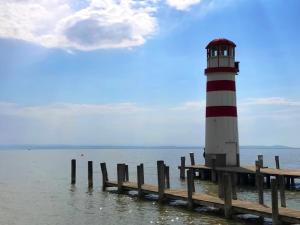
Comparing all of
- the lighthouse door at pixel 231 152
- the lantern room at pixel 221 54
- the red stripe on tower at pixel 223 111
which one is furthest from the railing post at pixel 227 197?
the lantern room at pixel 221 54

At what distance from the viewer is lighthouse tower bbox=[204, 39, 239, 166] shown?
35406mm

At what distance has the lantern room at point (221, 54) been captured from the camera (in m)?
35.9

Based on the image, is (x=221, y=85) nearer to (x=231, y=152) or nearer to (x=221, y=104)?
(x=221, y=104)

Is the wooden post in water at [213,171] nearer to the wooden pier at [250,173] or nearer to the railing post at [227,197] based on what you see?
the wooden pier at [250,173]

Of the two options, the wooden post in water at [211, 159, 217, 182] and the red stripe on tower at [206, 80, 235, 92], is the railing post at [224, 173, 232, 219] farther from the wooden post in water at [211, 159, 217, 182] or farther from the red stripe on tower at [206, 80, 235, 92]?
the red stripe on tower at [206, 80, 235, 92]

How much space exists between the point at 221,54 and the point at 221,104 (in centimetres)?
383

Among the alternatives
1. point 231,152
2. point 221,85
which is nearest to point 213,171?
point 231,152

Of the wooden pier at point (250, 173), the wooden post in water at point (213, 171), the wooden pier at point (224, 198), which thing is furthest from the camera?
the wooden post in water at point (213, 171)

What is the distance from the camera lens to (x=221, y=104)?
3531 centimetres

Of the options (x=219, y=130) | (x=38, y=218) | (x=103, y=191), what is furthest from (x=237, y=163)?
(x=38, y=218)

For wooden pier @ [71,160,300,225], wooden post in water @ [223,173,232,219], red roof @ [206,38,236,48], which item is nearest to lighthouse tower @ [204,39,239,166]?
red roof @ [206,38,236,48]

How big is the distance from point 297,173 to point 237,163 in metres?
5.95

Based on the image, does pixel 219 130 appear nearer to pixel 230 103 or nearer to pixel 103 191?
pixel 230 103

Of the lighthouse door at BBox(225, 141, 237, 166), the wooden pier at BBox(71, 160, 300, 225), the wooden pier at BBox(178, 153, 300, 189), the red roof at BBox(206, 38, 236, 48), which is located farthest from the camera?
the red roof at BBox(206, 38, 236, 48)
